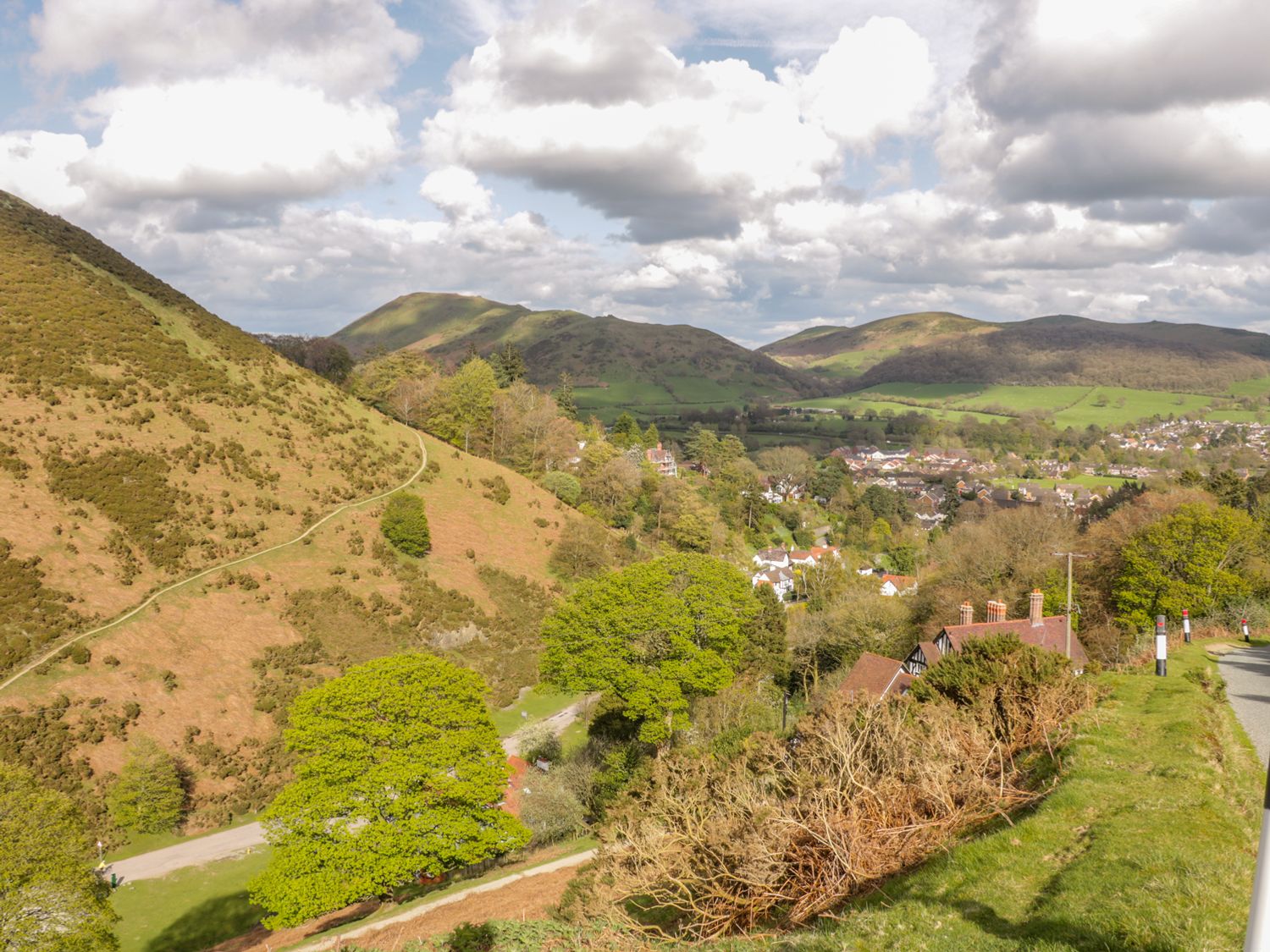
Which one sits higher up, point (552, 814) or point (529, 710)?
point (552, 814)

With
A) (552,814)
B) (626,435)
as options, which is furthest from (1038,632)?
(626,435)

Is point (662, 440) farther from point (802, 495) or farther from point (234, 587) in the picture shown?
point (234, 587)

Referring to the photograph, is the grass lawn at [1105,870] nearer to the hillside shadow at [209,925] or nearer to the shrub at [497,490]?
the hillside shadow at [209,925]

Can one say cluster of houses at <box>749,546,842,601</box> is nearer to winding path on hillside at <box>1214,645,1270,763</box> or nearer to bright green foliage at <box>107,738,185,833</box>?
bright green foliage at <box>107,738,185,833</box>

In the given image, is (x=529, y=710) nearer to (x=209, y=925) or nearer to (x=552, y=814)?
(x=552, y=814)

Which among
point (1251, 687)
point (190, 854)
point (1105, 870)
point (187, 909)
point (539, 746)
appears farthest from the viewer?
point (539, 746)

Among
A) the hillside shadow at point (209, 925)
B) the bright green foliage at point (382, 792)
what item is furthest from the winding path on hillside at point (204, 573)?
the bright green foliage at point (382, 792)

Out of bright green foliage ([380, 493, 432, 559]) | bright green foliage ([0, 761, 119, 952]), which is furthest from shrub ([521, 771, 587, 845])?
bright green foliage ([380, 493, 432, 559])
